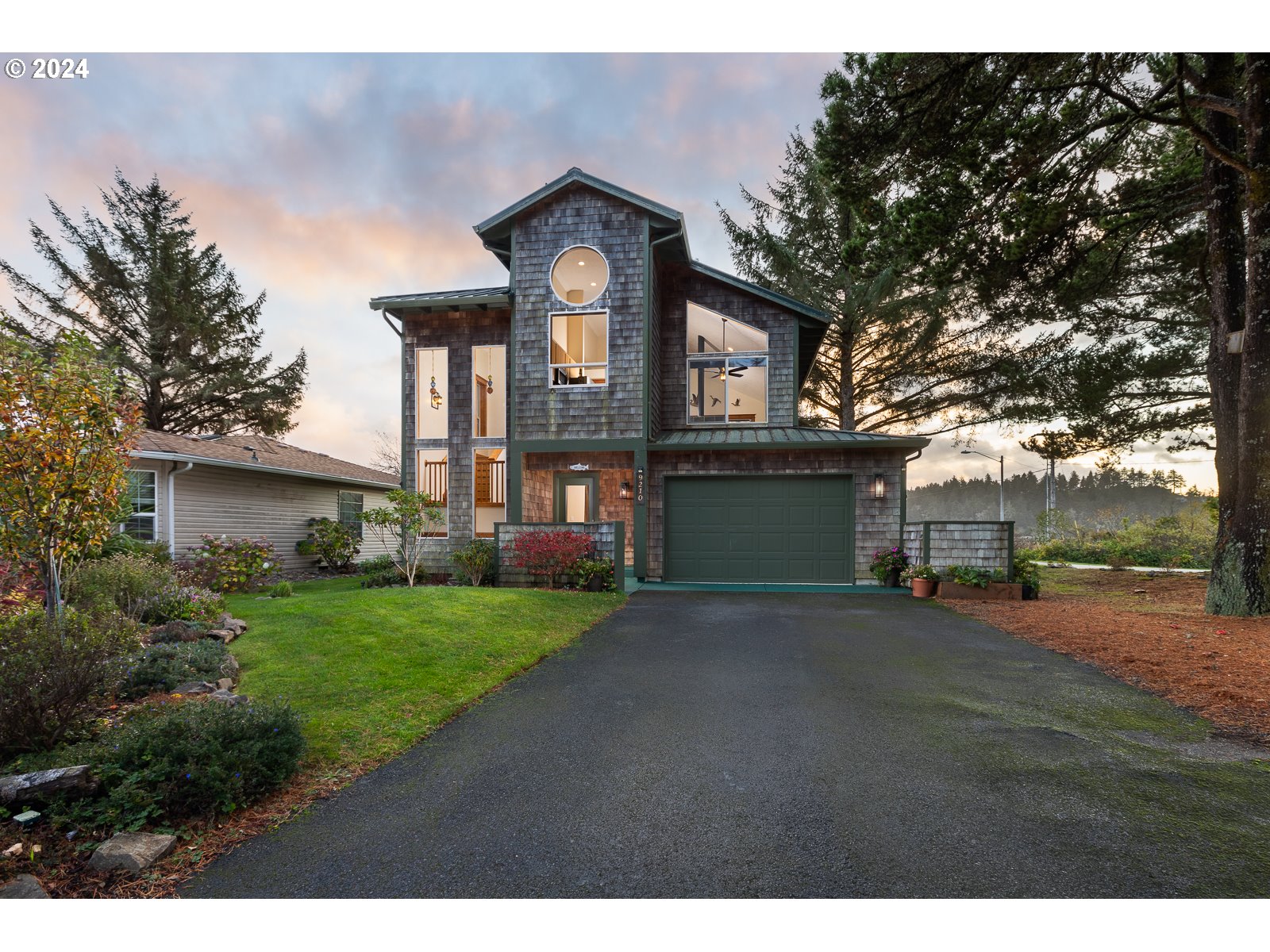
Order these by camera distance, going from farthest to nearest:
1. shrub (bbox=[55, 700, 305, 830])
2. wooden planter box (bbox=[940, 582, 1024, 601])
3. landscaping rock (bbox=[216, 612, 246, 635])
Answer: wooden planter box (bbox=[940, 582, 1024, 601])
landscaping rock (bbox=[216, 612, 246, 635])
shrub (bbox=[55, 700, 305, 830])

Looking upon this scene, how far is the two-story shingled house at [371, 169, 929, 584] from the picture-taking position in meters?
11.1

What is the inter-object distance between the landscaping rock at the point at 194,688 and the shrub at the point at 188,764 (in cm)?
89

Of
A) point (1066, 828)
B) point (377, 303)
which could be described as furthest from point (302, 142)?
point (1066, 828)

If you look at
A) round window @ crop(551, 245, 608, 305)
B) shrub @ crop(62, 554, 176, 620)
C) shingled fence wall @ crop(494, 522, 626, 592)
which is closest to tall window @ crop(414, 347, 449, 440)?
round window @ crop(551, 245, 608, 305)

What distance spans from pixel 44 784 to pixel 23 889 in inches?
27.4

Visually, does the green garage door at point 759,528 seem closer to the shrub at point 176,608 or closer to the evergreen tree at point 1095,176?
the evergreen tree at point 1095,176

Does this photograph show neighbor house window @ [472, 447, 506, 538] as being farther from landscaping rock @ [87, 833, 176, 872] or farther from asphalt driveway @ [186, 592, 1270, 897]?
landscaping rock @ [87, 833, 176, 872]

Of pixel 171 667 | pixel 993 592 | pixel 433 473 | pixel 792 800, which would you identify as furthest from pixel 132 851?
pixel 993 592

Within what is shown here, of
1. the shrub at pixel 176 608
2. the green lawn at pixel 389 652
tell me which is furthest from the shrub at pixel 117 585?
the green lawn at pixel 389 652

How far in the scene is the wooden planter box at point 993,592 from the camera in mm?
9352

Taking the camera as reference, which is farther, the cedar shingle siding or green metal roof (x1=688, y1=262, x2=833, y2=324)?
green metal roof (x1=688, y1=262, x2=833, y2=324)

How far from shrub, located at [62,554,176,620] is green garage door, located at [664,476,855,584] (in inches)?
330

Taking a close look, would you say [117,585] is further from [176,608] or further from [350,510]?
[350,510]

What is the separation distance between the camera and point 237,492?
41.1 ft
